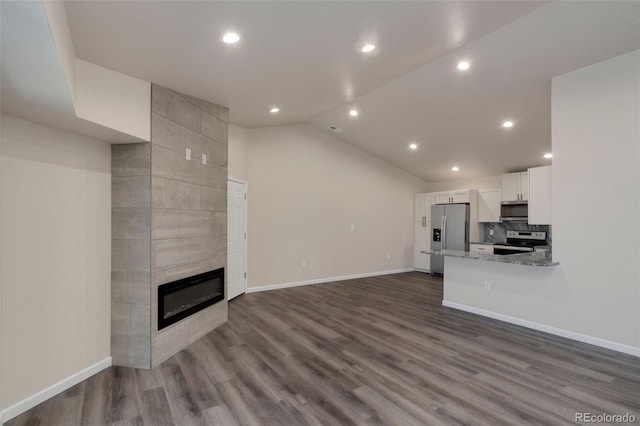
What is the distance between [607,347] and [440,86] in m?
3.43

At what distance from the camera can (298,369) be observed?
2811mm

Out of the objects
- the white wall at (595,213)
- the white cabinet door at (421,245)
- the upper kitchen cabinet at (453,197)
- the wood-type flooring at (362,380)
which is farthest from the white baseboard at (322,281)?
the white wall at (595,213)

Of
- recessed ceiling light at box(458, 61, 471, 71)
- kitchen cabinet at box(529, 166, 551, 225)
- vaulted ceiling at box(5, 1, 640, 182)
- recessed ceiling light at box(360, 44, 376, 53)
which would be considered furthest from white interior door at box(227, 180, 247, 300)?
kitchen cabinet at box(529, 166, 551, 225)

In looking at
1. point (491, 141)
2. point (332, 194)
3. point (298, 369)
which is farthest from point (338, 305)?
point (491, 141)

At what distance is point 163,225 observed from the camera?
3023mm

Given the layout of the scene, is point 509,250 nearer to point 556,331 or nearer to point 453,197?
point 453,197

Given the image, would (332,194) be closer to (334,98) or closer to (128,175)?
(334,98)

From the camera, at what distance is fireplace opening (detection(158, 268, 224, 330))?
304 centimetres

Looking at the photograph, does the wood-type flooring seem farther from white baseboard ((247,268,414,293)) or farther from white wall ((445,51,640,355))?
white baseboard ((247,268,414,293))

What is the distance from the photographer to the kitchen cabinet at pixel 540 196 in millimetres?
3770

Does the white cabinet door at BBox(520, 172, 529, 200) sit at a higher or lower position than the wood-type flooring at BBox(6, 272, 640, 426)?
higher

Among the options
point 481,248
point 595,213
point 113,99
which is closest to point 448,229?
point 481,248

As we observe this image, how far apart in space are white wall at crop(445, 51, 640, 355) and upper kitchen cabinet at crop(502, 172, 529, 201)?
280 cm

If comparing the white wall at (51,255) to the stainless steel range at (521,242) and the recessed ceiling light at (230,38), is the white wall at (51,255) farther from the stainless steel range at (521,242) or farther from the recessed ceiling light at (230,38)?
the stainless steel range at (521,242)
